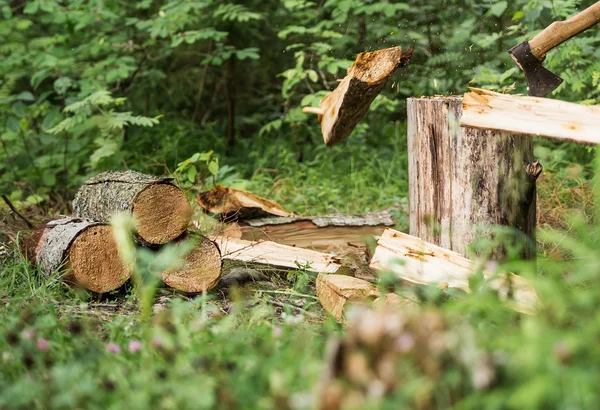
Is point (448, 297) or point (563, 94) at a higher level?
point (563, 94)

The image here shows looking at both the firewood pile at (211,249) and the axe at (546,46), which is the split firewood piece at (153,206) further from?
the axe at (546,46)

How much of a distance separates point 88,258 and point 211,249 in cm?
63

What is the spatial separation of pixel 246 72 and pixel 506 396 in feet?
23.3

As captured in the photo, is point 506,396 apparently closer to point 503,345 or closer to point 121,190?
point 503,345

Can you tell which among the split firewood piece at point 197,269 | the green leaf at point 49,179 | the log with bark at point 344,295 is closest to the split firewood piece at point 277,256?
the split firewood piece at point 197,269

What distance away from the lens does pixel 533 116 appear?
2.90m

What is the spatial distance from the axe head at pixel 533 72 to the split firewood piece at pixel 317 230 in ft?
4.94

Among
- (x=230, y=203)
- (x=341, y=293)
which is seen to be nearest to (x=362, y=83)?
(x=341, y=293)

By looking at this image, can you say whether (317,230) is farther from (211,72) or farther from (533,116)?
(211,72)

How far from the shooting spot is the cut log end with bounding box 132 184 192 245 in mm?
3578

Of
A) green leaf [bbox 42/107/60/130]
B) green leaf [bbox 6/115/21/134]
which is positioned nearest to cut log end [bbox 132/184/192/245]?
green leaf [bbox 42/107/60/130]

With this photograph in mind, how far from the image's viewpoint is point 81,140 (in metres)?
6.68

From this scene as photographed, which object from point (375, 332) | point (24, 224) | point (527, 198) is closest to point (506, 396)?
point (375, 332)

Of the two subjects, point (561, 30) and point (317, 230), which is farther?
point (317, 230)
